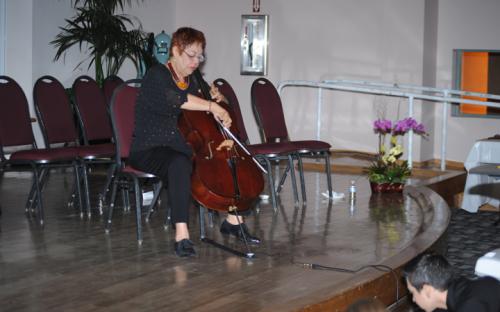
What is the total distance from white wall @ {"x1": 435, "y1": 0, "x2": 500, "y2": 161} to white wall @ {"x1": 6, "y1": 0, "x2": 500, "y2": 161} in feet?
0.04

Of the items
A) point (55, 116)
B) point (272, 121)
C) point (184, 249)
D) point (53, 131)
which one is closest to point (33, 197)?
point (53, 131)

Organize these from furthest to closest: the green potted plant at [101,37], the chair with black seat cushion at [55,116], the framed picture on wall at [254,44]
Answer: the framed picture on wall at [254,44] < the green potted plant at [101,37] < the chair with black seat cushion at [55,116]

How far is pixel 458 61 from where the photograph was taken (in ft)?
31.9

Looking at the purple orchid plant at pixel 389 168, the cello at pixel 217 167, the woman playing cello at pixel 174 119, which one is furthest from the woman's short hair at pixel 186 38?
the purple orchid plant at pixel 389 168

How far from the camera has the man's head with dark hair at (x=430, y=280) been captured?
9.70 ft

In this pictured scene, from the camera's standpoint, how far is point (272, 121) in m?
6.62

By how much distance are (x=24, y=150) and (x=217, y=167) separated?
5.48 feet

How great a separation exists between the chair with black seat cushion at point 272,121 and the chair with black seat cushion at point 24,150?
159 cm

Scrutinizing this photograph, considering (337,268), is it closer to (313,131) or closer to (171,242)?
(171,242)

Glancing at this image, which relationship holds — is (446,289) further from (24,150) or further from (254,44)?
(254,44)

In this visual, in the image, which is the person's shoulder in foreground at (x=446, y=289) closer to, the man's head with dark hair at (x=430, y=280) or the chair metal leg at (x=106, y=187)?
the man's head with dark hair at (x=430, y=280)

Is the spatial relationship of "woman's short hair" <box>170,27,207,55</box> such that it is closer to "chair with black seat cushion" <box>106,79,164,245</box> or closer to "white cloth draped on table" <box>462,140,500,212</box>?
"chair with black seat cushion" <box>106,79,164,245</box>

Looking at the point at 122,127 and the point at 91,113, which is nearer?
the point at 122,127

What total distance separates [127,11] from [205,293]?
6.53m
